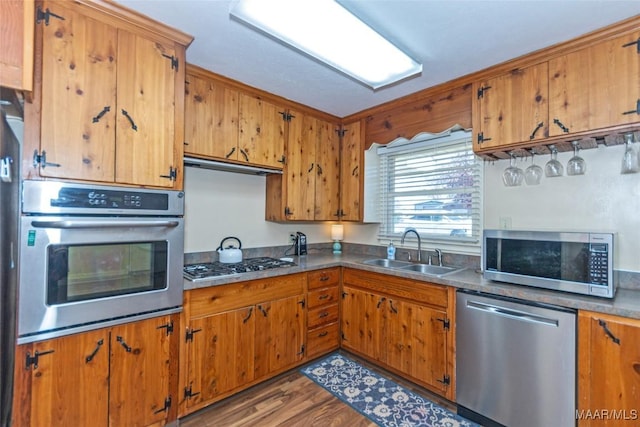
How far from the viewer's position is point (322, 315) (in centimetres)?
278

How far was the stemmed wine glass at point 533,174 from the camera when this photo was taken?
2.12 m

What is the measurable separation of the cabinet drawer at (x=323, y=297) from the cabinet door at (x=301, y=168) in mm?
749

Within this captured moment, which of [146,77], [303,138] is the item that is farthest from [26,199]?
[303,138]

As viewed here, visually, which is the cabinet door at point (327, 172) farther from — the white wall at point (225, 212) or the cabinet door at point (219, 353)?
the cabinet door at point (219, 353)

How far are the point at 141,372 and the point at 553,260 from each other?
2532 millimetres

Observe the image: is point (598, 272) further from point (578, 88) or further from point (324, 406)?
point (324, 406)

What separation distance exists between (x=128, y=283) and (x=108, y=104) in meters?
1.01

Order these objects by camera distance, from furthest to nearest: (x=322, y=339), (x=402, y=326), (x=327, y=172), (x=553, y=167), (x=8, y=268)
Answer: (x=327, y=172)
(x=322, y=339)
(x=402, y=326)
(x=553, y=167)
(x=8, y=268)

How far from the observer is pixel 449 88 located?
247 centimetres

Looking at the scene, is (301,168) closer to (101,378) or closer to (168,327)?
(168,327)

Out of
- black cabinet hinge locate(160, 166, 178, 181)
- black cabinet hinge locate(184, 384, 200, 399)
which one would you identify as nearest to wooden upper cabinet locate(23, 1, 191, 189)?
black cabinet hinge locate(160, 166, 178, 181)

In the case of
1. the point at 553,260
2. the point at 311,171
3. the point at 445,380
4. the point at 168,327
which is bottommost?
the point at 445,380

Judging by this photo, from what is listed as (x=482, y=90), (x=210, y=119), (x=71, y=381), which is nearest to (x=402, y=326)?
(x=482, y=90)

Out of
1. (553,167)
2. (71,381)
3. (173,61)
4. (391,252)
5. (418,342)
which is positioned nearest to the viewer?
(71,381)
